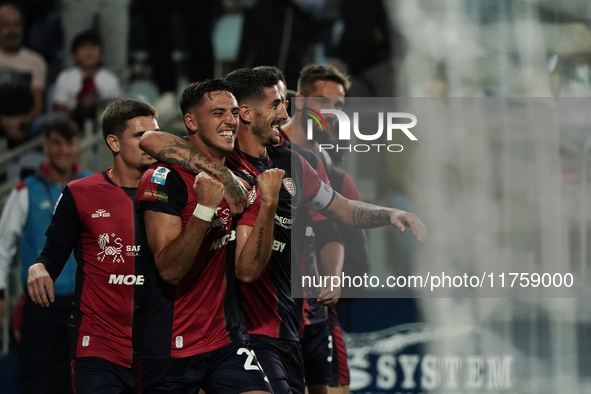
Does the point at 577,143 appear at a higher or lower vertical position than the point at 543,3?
lower

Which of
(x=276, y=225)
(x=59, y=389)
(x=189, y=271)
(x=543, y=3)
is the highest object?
(x=543, y=3)

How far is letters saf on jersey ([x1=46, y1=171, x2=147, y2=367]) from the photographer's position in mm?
3730

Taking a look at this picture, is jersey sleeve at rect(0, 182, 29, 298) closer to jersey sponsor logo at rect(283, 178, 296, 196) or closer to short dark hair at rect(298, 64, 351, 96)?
short dark hair at rect(298, 64, 351, 96)

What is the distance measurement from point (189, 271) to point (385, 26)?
14.4 feet

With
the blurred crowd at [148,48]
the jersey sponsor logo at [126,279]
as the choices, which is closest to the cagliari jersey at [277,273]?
the jersey sponsor logo at [126,279]

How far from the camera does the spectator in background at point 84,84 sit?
25.5ft

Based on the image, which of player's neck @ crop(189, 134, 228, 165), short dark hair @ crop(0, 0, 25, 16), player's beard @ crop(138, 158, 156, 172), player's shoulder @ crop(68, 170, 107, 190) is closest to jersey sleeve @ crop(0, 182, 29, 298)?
player's shoulder @ crop(68, 170, 107, 190)

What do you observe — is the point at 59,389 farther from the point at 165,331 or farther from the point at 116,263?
the point at 165,331

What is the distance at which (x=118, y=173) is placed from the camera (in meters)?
4.05

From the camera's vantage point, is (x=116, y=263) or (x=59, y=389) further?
(x=59, y=389)

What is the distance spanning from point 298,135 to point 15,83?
4.28m

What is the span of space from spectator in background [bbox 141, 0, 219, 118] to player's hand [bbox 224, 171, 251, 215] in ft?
16.0

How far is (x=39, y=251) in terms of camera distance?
549 cm

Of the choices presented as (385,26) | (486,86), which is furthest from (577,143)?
(385,26)
